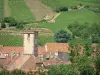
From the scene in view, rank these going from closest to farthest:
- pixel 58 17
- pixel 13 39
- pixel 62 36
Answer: pixel 13 39, pixel 62 36, pixel 58 17

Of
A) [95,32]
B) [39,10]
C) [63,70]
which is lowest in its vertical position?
[95,32]

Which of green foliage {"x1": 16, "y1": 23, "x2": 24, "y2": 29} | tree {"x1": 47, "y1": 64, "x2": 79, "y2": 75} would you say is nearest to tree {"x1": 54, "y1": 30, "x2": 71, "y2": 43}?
green foliage {"x1": 16, "y1": 23, "x2": 24, "y2": 29}

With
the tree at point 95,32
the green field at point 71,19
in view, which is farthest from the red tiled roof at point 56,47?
the green field at point 71,19

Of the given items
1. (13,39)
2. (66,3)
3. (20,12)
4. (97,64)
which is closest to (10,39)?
(13,39)

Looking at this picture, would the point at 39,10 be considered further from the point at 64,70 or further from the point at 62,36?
the point at 64,70

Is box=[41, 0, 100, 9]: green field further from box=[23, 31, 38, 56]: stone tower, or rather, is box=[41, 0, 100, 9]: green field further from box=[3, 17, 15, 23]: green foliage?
box=[23, 31, 38, 56]: stone tower

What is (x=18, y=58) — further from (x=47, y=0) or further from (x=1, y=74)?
(x=47, y=0)

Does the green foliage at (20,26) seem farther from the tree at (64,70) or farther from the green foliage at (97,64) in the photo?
the tree at (64,70)
